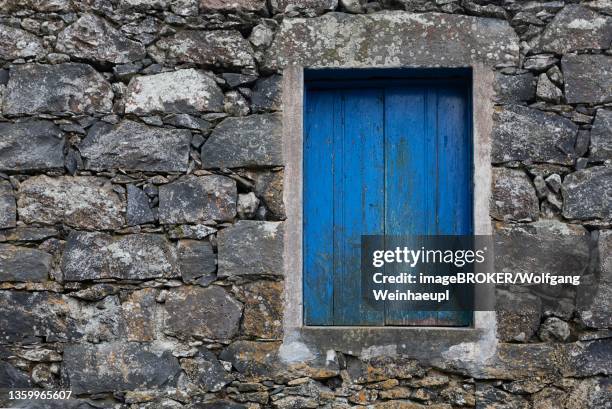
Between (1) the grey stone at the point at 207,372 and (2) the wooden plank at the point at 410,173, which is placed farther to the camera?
(2) the wooden plank at the point at 410,173

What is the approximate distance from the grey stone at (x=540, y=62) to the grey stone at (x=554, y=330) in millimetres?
1180

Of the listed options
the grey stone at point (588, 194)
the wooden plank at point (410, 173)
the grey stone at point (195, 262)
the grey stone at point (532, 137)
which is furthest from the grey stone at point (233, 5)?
the grey stone at point (588, 194)

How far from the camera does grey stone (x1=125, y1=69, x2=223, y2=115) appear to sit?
3645 millimetres

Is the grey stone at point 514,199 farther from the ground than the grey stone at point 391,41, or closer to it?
closer to it

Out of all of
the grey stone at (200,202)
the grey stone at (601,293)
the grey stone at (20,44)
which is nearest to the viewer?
the grey stone at (601,293)

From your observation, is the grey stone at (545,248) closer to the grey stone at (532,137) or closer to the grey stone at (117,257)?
the grey stone at (532,137)

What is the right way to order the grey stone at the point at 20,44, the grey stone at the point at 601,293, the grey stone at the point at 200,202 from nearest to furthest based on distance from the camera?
the grey stone at the point at 601,293 → the grey stone at the point at 200,202 → the grey stone at the point at 20,44

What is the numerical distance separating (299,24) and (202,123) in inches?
26.4

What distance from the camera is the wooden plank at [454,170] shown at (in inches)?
145

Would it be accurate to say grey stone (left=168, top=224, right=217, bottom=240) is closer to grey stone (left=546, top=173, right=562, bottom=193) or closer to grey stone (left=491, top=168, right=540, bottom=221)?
grey stone (left=491, top=168, right=540, bottom=221)

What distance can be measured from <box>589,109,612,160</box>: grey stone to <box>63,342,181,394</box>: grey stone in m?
2.21

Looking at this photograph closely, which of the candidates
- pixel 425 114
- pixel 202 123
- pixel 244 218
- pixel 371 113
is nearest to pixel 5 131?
pixel 202 123

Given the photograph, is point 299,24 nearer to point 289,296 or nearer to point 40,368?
point 289,296

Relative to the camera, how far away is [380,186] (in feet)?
12.3
